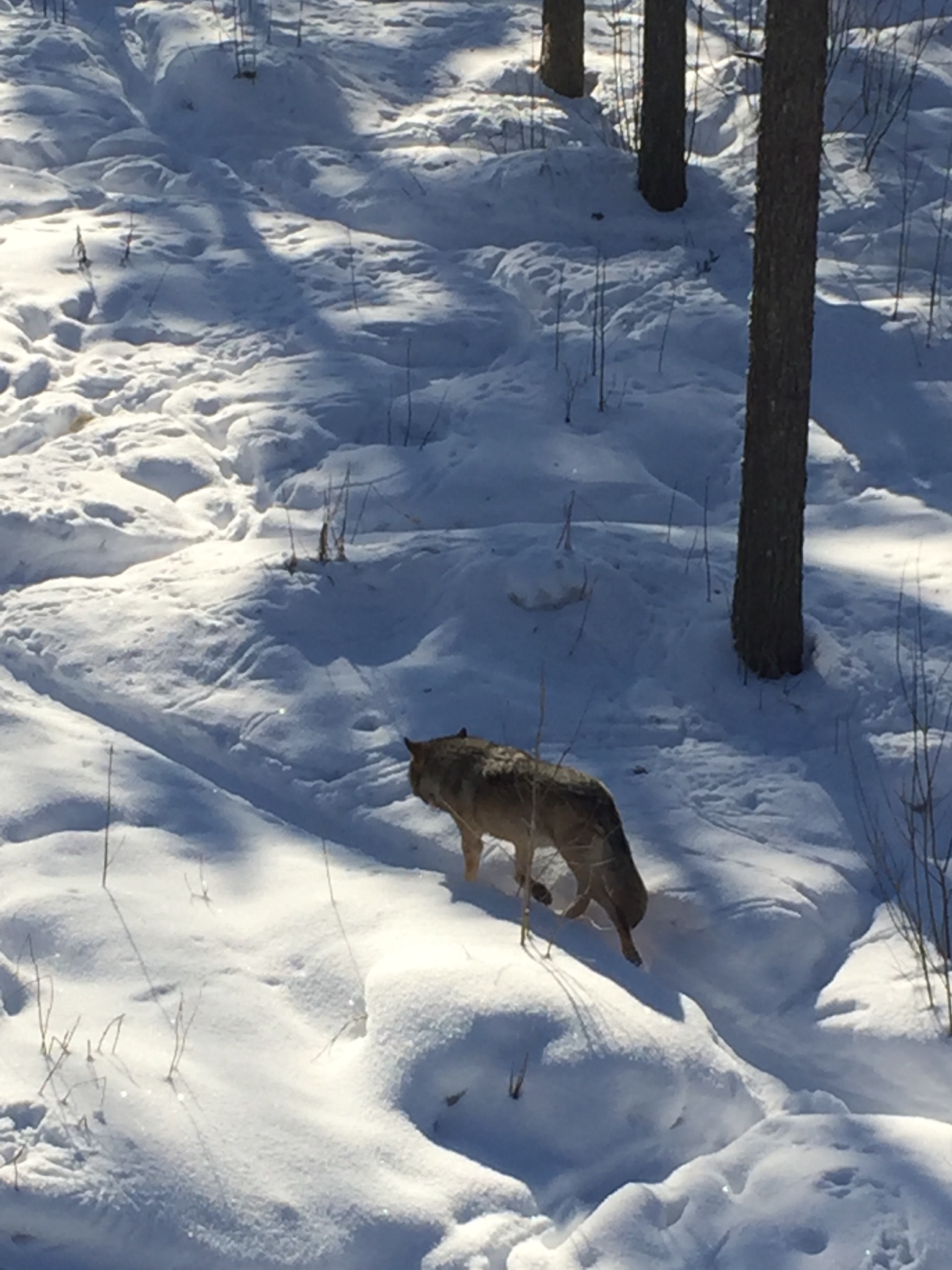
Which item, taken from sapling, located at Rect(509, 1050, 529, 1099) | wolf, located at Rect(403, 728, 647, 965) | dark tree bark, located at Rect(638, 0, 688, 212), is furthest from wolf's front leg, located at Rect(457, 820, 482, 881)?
dark tree bark, located at Rect(638, 0, 688, 212)

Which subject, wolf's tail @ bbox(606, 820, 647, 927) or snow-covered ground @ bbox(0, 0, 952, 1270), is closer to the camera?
snow-covered ground @ bbox(0, 0, 952, 1270)

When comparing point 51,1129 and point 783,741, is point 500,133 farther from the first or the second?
point 51,1129

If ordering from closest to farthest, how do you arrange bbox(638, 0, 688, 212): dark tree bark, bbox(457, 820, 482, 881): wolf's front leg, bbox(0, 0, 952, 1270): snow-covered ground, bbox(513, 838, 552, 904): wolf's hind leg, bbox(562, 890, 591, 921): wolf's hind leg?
1. bbox(0, 0, 952, 1270): snow-covered ground
2. bbox(562, 890, 591, 921): wolf's hind leg
3. bbox(513, 838, 552, 904): wolf's hind leg
4. bbox(457, 820, 482, 881): wolf's front leg
5. bbox(638, 0, 688, 212): dark tree bark

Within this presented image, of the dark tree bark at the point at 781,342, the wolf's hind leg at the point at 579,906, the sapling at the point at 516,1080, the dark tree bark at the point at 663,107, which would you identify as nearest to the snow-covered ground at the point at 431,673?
the sapling at the point at 516,1080

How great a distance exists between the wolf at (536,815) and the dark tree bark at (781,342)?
164 cm

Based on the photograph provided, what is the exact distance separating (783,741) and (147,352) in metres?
5.29

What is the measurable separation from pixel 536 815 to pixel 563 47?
9431mm

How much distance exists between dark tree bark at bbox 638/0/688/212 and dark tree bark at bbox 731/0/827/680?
200 inches

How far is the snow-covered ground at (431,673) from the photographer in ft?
14.1

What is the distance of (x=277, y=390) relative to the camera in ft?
29.7

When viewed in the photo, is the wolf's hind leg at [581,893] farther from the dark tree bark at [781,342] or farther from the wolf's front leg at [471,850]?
the dark tree bark at [781,342]

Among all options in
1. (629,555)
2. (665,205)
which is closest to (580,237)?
(665,205)

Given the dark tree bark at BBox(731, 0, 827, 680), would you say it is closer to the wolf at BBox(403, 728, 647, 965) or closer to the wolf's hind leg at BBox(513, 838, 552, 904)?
the wolf at BBox(403, 728, 647, 965)

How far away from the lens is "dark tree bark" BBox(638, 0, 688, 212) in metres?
10.6
